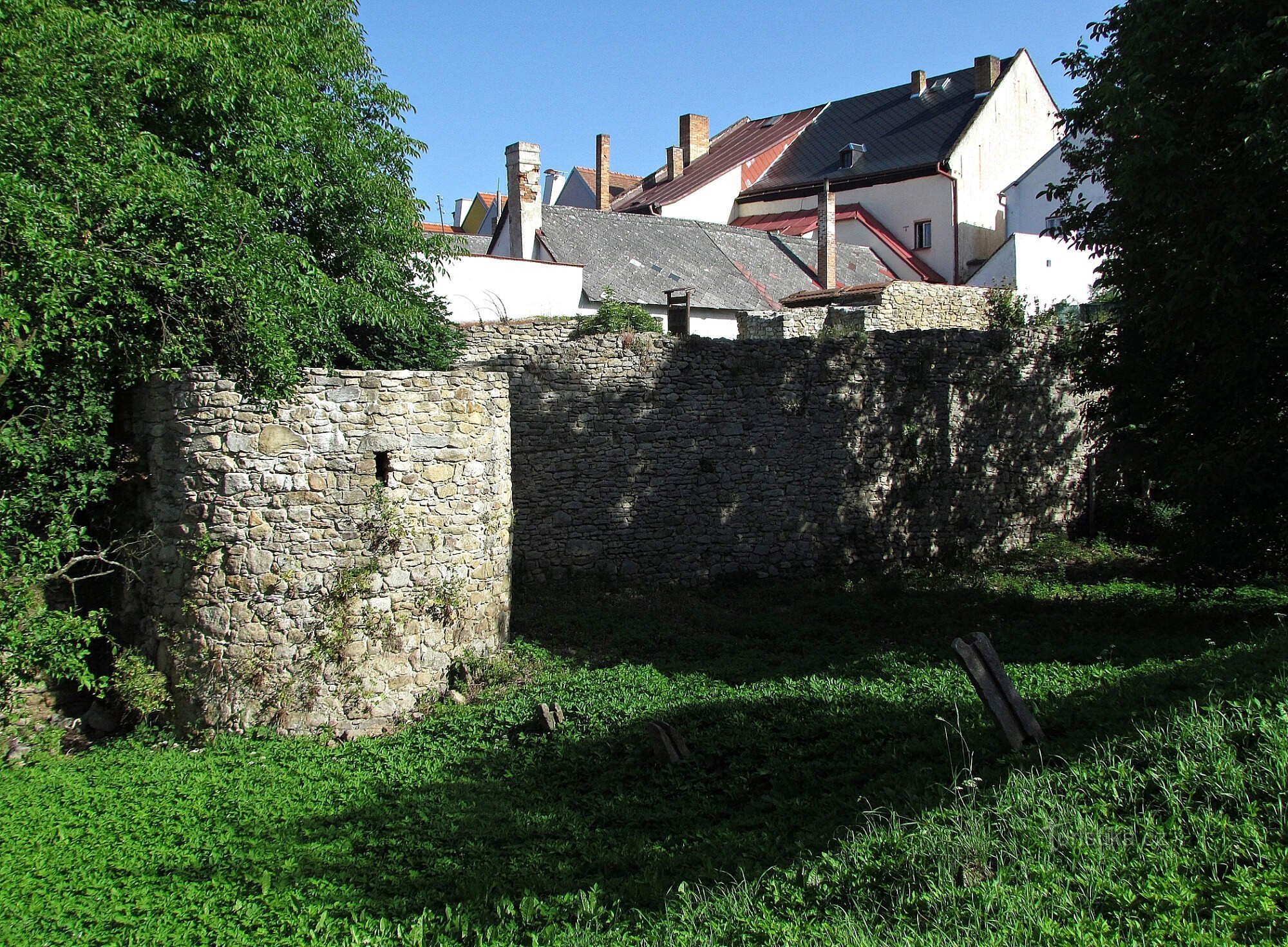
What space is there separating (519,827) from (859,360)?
9.21 metres

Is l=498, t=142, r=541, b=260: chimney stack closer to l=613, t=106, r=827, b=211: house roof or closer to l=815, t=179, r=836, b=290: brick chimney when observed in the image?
l=815, t=179, r=836, b=290: brick chimney

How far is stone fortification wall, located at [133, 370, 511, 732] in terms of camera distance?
7852mm

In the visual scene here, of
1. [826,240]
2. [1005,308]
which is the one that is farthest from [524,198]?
[1005,308]

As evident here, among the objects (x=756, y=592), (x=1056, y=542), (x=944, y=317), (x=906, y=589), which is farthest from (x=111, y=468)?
(x=944, y=317)

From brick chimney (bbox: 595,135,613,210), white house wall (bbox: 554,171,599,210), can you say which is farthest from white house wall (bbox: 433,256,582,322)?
white house wall (bbox: 554,171,599,210)

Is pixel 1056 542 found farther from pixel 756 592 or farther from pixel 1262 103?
pixel 1262 103

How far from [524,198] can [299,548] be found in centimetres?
1618

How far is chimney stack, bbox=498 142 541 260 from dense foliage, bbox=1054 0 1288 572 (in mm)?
14390

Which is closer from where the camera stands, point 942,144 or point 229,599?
point 229,599

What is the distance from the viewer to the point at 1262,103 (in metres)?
8.10

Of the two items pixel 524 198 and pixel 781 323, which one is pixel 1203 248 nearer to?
pixel 781 323

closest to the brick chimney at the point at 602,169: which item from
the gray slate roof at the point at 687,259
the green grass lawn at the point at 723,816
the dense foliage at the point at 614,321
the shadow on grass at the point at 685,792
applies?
the gray slate roof at the point at 687,259

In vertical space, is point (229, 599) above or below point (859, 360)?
below

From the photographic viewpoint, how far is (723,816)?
620cm
